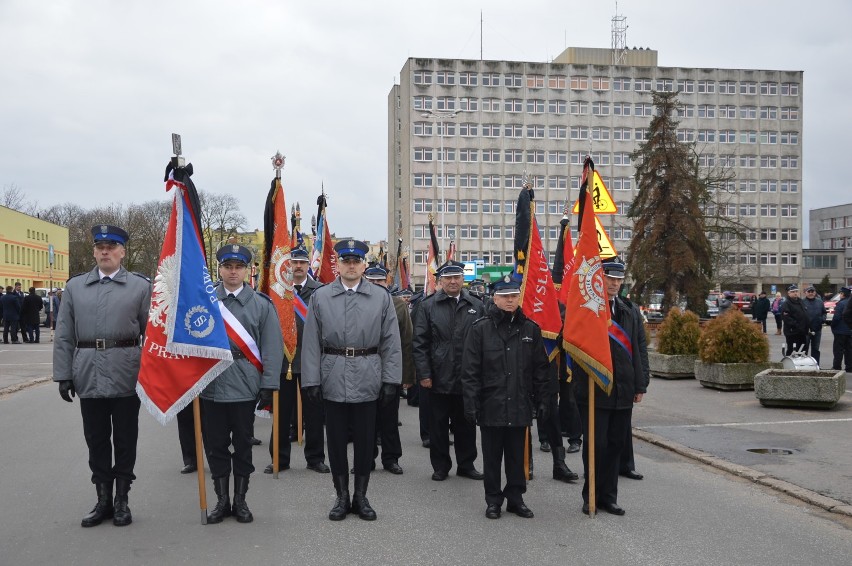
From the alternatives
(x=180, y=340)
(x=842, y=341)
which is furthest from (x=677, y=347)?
(x=180, y=340)

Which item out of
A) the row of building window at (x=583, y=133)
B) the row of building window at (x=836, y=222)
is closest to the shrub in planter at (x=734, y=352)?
the row of building window at (x=583, y=133)

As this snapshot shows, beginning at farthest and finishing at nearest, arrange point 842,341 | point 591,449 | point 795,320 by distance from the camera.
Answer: point 795,320 → point 842,341 → point 591,449

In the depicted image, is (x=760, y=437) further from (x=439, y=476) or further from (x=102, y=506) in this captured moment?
(x=102, y=506)

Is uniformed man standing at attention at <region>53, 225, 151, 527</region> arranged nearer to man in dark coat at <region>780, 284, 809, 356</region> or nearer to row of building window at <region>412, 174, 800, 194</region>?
man in dark coat at <region>780, 284, 809, 356</region>

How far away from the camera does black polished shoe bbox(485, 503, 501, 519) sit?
23.3 feet

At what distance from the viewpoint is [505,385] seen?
723cm

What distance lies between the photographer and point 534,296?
9.27m

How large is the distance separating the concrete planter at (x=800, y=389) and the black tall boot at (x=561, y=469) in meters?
5.67

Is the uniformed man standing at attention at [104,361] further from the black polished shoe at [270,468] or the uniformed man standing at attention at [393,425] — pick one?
the uniformed man standing at attention at [393,425]

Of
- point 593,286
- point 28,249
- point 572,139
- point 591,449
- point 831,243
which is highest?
point 572,139

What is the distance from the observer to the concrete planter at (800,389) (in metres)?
13.0

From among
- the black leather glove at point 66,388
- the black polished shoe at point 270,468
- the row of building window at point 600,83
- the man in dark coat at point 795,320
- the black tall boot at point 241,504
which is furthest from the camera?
the row of building window at point 600,83

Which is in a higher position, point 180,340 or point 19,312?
point 180,340

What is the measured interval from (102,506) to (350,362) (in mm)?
2214
